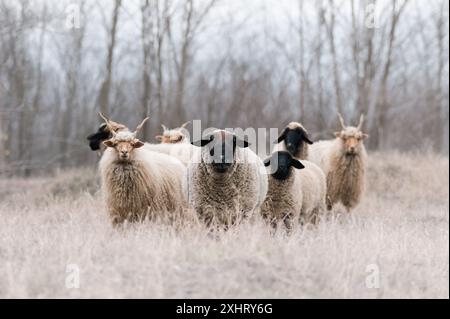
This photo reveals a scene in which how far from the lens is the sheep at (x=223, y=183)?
6711 millimetres

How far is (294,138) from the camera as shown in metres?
10.2

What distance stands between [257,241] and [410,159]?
40.3 feet

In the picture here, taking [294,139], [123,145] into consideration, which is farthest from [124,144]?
[294,139]

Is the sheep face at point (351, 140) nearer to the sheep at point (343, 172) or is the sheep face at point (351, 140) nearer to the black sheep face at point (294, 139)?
the sheep at point (343, 172)

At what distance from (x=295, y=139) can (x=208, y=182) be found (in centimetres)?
370

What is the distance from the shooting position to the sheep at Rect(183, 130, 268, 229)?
22.0 feet

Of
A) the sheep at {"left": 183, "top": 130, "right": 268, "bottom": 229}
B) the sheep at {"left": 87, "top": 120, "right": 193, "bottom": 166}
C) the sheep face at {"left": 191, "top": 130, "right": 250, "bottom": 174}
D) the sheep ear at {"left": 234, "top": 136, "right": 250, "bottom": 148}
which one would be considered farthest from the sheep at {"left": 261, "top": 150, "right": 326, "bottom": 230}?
the sheep at {"left": 87, "top": 120, "right": 193, "bottom": 166}

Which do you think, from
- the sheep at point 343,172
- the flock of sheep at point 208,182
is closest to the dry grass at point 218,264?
the flock of sheep at point 208,182

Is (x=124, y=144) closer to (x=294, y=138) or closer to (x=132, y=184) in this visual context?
(x=132, y=184)

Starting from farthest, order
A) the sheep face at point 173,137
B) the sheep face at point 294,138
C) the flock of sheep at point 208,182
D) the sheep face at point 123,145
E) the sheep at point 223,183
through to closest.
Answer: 1. the sheep face at point 173,137
2. the sheep face at point 294,138
3. the sheep face at point 123,145
4. the flock of sheep at point 208,182
5. the sheep at point 223,183

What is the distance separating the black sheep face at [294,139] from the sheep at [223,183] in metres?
3.17

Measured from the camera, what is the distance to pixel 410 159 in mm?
16672

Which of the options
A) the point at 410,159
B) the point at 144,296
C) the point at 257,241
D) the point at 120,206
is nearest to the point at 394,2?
the point at 410,159

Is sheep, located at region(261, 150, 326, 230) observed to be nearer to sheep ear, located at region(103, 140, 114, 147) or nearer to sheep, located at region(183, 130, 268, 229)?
sheep, located at region(183, 130, 268, 229)
